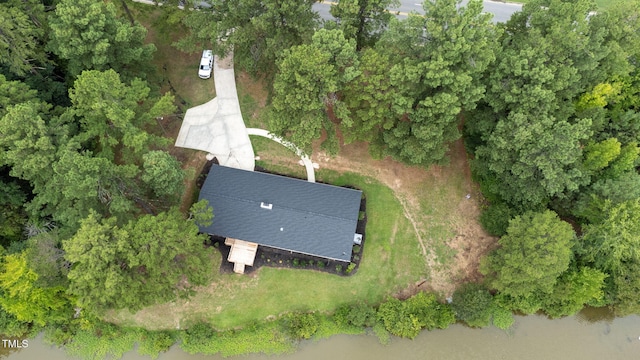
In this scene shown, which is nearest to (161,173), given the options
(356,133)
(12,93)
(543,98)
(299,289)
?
(12,93)

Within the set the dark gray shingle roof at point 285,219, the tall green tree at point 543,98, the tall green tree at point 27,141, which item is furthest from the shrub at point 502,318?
the tall green tree at point 27,141

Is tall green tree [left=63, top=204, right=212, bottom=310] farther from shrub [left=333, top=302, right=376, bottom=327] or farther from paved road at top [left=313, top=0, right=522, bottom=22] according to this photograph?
paved road at top [left=313, top=0, right=522, bottom=22]

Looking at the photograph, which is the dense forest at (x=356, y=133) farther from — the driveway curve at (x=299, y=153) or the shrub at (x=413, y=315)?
the driveway curve at (x=299, y=153)

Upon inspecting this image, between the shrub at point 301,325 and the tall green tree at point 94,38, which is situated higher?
the tall green tree at point 94,38

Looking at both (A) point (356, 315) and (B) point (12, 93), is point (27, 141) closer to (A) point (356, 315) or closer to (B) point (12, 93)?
(B) point (12, 93)

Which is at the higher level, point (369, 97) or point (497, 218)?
point (369, 97)

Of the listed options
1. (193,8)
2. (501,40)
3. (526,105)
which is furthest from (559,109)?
(193,8)
